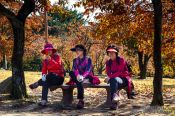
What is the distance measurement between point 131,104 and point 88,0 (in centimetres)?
328

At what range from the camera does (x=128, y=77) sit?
1111cm

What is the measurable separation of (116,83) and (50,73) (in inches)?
74.9

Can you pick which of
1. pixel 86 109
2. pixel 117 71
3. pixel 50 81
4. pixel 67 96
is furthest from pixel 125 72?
pixel 50 81

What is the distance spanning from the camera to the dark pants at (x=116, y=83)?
34.7ft

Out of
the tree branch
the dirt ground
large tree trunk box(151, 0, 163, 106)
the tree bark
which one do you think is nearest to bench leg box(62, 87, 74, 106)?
the dirt ground

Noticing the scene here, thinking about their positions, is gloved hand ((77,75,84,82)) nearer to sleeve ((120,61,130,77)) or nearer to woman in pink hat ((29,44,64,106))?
woman in pink hat ((29,44,64,106))

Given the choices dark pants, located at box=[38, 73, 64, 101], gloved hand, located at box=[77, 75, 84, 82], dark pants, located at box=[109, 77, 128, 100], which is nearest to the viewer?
dark pants, located at box=[109, 77, 128, 100]

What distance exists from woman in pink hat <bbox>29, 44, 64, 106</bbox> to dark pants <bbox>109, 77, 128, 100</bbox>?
61.0 inches

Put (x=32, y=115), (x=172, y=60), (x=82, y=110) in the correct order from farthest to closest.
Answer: (x=172, y=60) → (x=82, y=110) → (x=32, y=115)

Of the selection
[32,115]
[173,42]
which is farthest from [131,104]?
[173,42]

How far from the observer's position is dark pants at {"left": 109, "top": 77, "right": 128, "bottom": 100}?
10.6 metres

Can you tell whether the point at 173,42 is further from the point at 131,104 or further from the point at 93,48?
the point at 93,48

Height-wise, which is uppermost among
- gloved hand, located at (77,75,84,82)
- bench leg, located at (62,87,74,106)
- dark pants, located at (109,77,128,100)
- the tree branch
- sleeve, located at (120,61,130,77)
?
the tree branch

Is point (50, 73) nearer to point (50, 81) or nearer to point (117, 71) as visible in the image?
point (50, 81)
